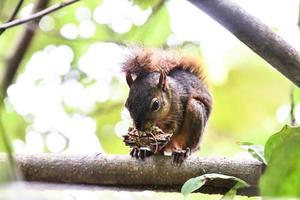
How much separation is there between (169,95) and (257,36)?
0.94 m

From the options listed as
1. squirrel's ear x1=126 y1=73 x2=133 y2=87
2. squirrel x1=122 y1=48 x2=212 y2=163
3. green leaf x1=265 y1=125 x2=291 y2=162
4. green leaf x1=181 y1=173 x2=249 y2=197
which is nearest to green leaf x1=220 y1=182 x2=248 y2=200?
green leaf x1=181 y1=173 x2=249 y2=197

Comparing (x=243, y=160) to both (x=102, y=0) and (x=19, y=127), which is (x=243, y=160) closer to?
(x=102, y=0)

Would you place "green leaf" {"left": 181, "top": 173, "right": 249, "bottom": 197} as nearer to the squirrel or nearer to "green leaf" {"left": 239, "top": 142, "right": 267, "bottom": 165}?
"green leaf" {"left": 239, "top": 142, "right": 267, "bottom": 165}

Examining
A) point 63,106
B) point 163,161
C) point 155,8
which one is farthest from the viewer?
point 63,106

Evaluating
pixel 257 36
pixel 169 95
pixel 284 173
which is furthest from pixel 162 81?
pixel 284 173

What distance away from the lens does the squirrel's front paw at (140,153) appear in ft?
3.28

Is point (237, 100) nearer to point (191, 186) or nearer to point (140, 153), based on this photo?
point (140, 153)

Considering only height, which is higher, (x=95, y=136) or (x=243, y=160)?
(x=243, y=160)

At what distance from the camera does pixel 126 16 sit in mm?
1785

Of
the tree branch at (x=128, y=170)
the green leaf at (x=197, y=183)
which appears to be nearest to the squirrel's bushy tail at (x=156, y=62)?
the tree branch at (x=128, y=170)

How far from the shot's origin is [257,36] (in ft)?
2.03

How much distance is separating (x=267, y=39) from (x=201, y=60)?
96cm

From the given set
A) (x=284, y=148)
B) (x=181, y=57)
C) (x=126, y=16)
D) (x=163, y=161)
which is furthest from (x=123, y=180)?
(x=126, y=16)

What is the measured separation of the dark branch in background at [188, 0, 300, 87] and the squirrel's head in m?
0.70
